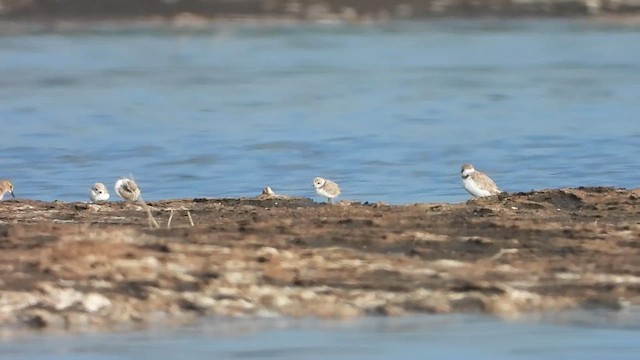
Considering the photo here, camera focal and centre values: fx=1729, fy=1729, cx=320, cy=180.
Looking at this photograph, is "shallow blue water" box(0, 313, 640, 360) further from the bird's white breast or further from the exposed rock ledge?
the exposed rock ledge

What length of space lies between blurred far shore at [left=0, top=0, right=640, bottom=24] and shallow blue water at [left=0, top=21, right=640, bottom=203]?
686 mm

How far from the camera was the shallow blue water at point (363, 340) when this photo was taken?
28.2 ft

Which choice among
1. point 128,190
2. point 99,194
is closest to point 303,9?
point 99,194

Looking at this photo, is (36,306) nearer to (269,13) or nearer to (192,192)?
(192,192)

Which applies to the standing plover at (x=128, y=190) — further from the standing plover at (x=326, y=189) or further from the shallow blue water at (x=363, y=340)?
the shallow blue water at (x=363, y=340)

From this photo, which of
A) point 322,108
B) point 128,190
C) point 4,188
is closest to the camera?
point 128,190

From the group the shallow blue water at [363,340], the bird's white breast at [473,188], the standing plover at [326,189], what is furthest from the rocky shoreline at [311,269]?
the standing plover at [326,189]

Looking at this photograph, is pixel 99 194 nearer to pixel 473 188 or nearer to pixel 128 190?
pixel 128 190

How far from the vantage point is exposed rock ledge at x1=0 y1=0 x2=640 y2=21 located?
1812 inches

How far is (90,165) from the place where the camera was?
21.0m

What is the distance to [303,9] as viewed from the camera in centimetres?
4734

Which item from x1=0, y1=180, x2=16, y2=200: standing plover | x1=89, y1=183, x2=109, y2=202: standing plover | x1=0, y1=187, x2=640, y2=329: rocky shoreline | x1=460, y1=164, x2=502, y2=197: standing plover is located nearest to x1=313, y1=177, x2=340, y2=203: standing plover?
x1=460, y1=164, x2=502, y2=197: standing plover

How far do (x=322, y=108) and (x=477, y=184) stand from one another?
12.3 meters

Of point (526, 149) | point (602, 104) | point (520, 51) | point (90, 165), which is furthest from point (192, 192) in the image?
point (520, 51)
